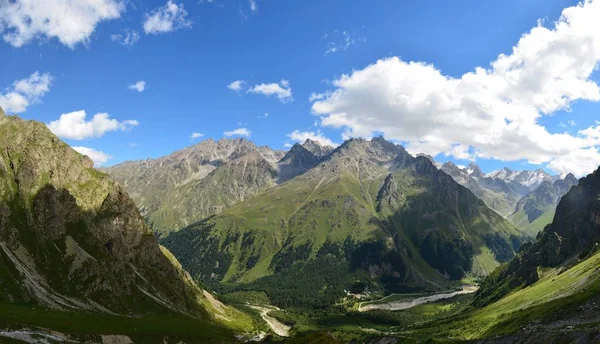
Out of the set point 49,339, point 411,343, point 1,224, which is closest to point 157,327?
point 49,339

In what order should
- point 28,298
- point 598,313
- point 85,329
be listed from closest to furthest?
point 598,313
point 85,329
point 28,298

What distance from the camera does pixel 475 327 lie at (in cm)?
19962

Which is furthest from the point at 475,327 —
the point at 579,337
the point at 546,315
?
the point at 579,337

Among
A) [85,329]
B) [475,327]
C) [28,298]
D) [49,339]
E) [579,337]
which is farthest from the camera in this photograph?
[475,327]

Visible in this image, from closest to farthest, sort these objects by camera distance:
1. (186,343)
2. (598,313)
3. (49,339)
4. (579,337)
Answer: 1. (579,337)
2. (598,313)
3. (49,339)
4. (186,343)

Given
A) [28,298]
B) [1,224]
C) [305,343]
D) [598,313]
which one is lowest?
[598,313]

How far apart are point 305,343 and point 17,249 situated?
14426cm

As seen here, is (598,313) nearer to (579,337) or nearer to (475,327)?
(579,337)

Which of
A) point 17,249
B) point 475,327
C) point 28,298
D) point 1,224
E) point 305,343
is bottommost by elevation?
point 475,327

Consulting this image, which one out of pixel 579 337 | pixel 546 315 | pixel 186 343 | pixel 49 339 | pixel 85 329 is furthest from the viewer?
pixel 186 343

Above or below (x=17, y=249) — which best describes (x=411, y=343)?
below

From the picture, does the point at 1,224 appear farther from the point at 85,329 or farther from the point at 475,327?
the point at 475,327

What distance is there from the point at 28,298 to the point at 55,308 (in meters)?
10.5

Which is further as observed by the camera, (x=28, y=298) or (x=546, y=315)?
(x=28, y=298)
